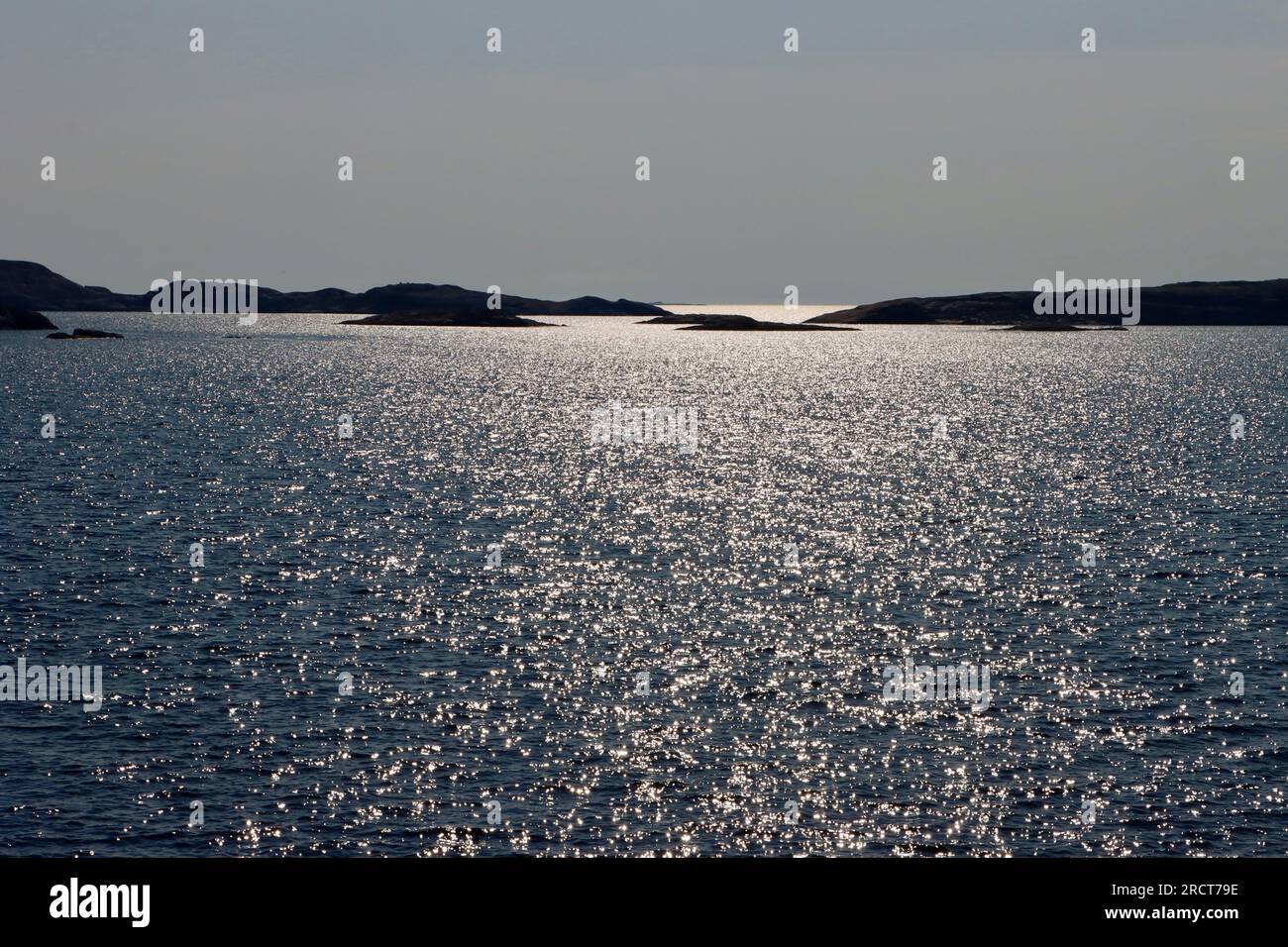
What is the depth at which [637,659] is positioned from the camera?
177 feet

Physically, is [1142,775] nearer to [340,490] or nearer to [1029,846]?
[1029,846]

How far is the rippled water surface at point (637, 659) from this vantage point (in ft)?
121

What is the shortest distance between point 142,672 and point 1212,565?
56.9 m

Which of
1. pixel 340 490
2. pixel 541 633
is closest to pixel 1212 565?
pixel 541 633

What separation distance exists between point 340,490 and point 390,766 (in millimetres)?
65567

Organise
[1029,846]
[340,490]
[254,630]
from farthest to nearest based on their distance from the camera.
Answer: [340,490] < [254,630] < [1029,846]

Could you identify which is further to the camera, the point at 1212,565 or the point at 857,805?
the point at 1212,565

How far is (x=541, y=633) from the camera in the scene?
58.0 meters

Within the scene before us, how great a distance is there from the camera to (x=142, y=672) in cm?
5019

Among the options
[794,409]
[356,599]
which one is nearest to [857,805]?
[356,599]

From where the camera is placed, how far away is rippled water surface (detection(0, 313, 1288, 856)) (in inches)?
1455

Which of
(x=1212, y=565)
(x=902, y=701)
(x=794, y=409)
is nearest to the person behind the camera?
(x=902, y=701)

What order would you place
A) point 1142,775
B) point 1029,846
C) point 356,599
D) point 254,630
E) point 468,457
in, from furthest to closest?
point 468,457 → point 356,599 → point 254,630 → point 1142,775 → point 1029,846

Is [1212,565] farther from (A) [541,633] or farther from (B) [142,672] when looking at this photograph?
(B) [142,672]
